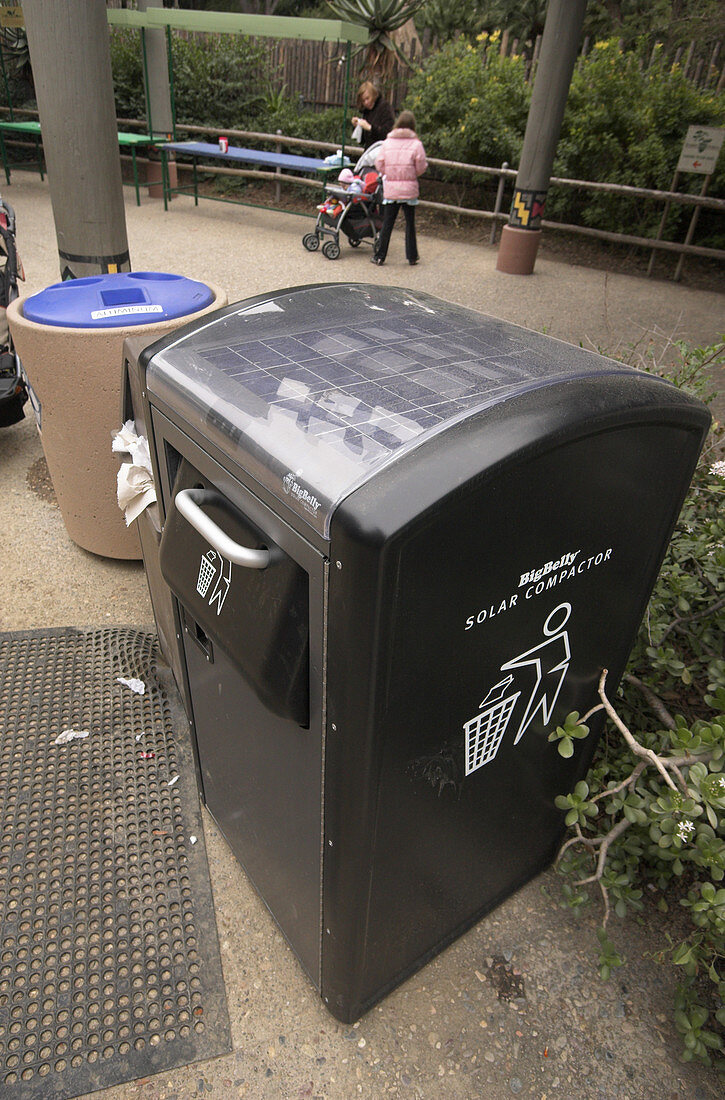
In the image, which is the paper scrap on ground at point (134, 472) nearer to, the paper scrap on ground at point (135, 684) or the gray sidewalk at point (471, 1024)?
the paper scrap on ground at point (135, 684)

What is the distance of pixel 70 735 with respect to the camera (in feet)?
8.14

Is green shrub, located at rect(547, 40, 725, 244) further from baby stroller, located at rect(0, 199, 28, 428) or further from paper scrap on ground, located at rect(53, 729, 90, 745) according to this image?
paper scrap on ground, located at rect(53, 729, 90, 745)

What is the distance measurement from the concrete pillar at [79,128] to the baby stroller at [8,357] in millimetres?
526

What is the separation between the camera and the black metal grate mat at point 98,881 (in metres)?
1.69

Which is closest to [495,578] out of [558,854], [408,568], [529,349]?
[408,568]

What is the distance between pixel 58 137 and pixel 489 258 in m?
6.85

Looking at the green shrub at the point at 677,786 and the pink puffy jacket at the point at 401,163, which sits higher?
the pink puffy jacket at the point at 401,163

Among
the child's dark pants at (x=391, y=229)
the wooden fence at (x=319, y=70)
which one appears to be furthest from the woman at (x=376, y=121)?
the wooden fence at (x=319, y=70)

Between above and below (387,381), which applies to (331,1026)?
below

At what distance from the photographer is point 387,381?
1387 mm

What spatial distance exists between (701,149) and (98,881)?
370 inches

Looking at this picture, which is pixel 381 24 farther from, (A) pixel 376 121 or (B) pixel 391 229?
(B) pixel 391 229

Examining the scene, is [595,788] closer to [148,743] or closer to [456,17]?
[148,743]

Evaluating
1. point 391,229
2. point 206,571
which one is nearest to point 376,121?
point 391,229
